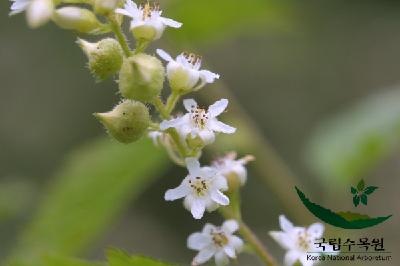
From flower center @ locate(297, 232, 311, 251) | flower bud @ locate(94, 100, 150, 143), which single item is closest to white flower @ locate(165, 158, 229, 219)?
flower bud @ locate(94, 100, 150, 143)

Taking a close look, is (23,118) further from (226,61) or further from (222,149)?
(222,149)

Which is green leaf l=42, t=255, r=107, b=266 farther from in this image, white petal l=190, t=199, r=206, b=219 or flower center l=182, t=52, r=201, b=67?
flower center l=182, t=52, r=201, b=67

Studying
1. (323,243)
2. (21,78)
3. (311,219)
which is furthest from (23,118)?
(323,243)

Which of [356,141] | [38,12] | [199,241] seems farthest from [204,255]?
[356,141]

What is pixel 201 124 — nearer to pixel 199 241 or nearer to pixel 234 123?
pixel 199 241

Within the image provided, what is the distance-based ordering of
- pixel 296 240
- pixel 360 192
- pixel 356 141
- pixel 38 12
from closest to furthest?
pixel 38 12 → pixel 296 240 → pixel 360 192 → pixel 356 141
